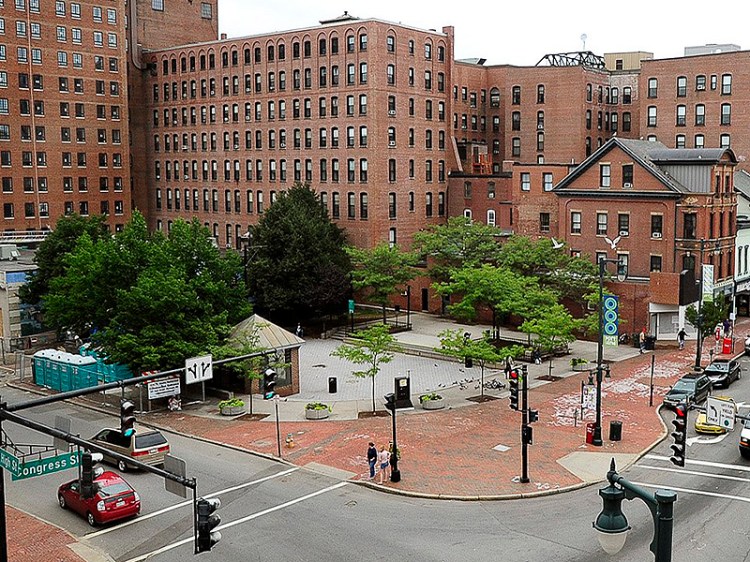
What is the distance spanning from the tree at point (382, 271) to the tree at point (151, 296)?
17.0 m

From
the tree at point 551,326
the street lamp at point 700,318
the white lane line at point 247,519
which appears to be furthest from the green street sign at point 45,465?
the street lamp at point 700,318

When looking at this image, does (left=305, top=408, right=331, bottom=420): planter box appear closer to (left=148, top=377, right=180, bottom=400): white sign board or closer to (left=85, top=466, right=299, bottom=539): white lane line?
(left=85, top=466, right=299, bottom=539): white lane line

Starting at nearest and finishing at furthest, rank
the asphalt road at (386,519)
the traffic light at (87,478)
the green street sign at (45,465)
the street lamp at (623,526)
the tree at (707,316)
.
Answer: the street lamp at (623,526) < the traffic light at (87,478) < the green street sign at (45,465) < the asphalt road at (386,519) < the tree at (707,316)

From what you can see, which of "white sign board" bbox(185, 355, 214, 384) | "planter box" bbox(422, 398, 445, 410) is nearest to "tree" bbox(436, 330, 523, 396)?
"planter box" bbox(422, 398, 445, 410)

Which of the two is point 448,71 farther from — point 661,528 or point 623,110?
point 661,528

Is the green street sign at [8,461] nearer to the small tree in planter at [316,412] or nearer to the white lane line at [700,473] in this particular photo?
the white lane line at [700,473]

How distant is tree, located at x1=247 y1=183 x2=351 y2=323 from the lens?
68000mm

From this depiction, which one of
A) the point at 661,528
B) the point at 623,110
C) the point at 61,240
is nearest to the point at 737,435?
the point at 661,528

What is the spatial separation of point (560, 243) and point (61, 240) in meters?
37.3

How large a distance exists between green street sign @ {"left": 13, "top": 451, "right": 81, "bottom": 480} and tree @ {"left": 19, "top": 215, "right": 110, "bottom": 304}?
149ft

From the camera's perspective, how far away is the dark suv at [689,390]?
43.4 m

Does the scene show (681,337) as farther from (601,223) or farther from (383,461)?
(383,461)

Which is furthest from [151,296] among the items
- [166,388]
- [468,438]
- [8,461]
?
[8,461]

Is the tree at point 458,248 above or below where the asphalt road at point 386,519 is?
above
